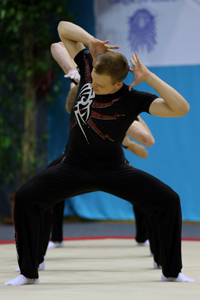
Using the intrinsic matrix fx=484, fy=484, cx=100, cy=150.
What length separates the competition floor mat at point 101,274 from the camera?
1.94 m

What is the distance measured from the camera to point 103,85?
2.26 meters

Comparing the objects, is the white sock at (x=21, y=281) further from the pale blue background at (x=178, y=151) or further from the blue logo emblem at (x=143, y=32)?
the blue logo emblem at (x=143, y=32)

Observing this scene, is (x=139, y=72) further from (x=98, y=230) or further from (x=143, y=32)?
(x=143, y=32)

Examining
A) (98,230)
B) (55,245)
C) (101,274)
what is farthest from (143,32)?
(101,274)

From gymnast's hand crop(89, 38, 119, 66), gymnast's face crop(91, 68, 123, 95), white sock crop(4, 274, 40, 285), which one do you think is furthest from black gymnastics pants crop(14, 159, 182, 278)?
gymnast's hand crop(89, 38, 119, 66)

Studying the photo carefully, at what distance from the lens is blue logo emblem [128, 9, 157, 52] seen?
20.5 ft

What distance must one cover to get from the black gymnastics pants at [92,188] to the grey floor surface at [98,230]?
2693mm

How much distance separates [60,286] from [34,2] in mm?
5027

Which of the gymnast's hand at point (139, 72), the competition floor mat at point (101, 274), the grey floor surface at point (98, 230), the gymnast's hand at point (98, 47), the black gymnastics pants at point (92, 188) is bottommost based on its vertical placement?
the grey floor surface at point (98, 230)

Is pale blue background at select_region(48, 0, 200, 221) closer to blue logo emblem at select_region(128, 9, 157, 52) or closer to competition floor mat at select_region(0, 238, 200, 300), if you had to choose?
blue logo emblem at select_region(128, 9, 157, 52)

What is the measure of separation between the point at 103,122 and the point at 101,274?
87 cm

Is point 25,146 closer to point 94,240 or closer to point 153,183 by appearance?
point 94,240

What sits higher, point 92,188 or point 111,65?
point 111,65

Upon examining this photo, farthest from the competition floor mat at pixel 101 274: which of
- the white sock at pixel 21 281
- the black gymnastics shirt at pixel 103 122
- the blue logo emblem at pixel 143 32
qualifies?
the blue logo emblem at pixel 143 32
